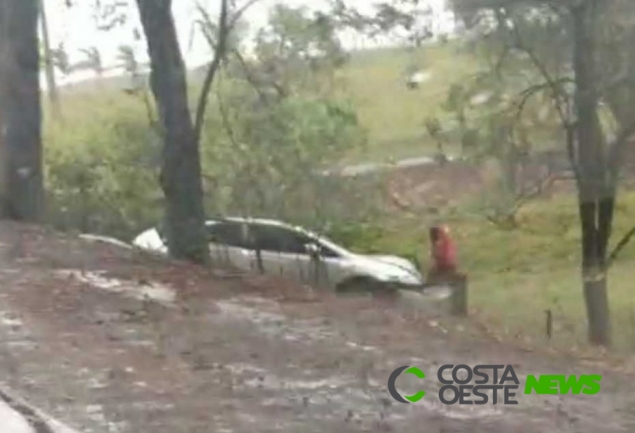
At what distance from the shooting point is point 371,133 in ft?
69.9

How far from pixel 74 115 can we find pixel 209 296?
1163 centimetres

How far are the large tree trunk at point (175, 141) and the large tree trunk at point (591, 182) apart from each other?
14.3ft

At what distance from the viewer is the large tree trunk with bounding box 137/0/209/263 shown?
17422 mm

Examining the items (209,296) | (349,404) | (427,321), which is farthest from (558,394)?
(209,296)

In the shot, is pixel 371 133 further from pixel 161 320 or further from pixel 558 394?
pixel 558 394

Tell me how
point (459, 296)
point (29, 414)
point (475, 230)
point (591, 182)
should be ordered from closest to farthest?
point (29, 414) → point (459, 296) → point (591, 182) → point (475, 230)

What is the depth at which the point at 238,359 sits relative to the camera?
31.9ft

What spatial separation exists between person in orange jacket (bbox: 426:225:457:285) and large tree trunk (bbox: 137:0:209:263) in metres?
2.56

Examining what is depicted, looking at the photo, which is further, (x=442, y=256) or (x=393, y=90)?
(x=393, y=90)

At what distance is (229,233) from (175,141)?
Result: 1678 mm

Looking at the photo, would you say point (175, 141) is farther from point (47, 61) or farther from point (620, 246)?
point (620, 246)

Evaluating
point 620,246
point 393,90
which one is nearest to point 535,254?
point 620,246

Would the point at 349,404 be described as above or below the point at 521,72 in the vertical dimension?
below

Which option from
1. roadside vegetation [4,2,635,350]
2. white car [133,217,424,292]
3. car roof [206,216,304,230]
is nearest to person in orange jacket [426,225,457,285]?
white car [133,217,424,292]
